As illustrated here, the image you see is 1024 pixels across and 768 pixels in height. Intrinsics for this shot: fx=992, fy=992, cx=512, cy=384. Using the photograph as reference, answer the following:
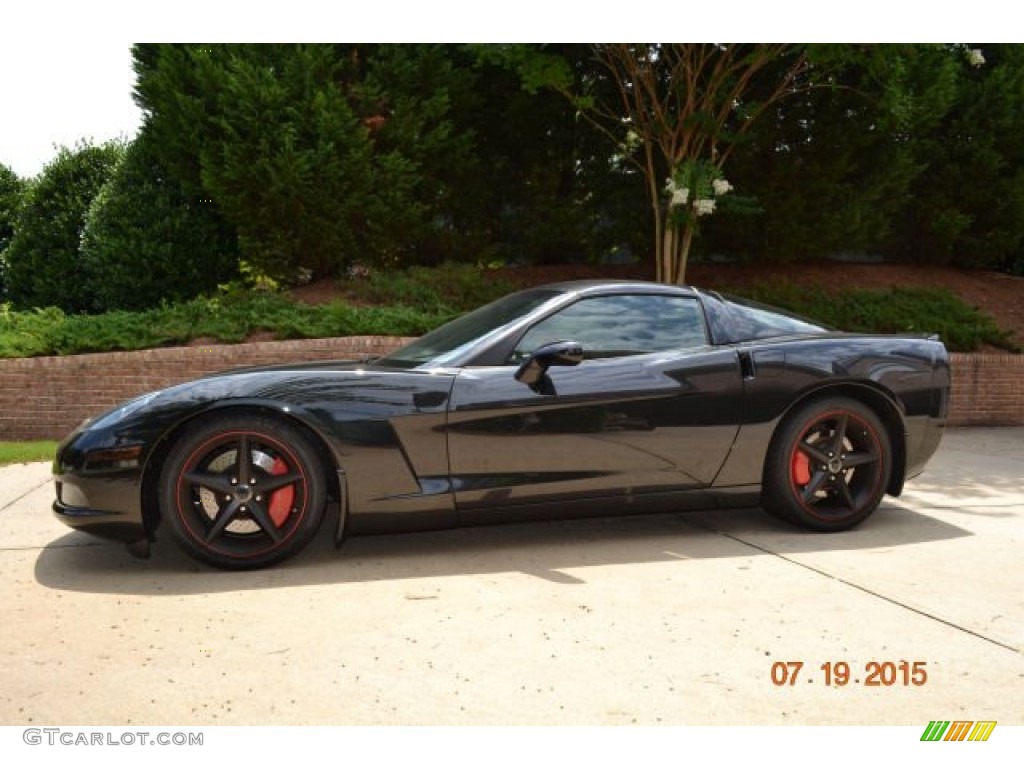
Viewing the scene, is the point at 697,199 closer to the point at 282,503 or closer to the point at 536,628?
the point at 282,503

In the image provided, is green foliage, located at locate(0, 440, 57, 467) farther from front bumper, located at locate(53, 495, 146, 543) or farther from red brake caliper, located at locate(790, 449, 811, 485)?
red brake caliper, located at locate(790, 449, 811, 485)

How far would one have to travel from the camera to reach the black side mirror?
4.40 meters

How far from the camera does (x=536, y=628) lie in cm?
368

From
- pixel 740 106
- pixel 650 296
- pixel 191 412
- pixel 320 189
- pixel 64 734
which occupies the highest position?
pixel 740 106

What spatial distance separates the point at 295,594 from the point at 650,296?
228 centimetres

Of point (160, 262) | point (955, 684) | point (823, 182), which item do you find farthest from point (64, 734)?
point (823, 182)

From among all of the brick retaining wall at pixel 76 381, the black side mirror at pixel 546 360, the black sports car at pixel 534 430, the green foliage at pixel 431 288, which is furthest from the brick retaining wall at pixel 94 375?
the black side mirror at pixel 546 360

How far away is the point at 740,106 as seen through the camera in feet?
37.5

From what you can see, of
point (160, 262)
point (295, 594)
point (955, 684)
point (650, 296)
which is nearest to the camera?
point (955, 684)

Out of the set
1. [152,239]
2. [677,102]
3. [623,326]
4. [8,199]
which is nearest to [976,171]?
[677,102]

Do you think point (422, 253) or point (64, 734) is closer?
point (64, 734)

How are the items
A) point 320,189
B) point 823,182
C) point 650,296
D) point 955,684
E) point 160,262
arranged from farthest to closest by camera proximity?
point 823,182 < point 160,262 < point 320,189 < point 650,296 < point 955,684

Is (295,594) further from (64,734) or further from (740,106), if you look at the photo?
(740,106)

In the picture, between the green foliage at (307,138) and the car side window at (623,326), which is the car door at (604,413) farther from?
the green foliage at (307,138)
